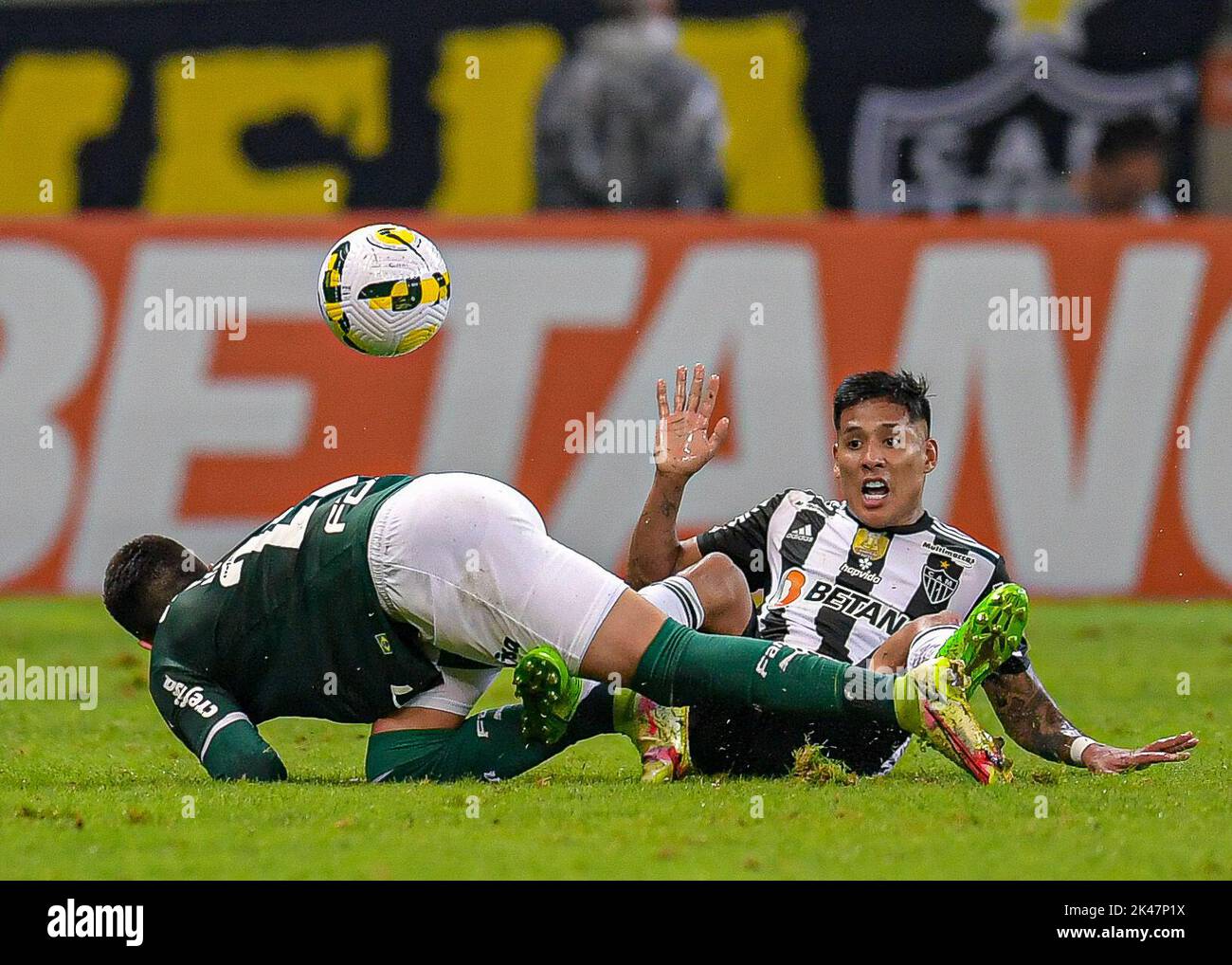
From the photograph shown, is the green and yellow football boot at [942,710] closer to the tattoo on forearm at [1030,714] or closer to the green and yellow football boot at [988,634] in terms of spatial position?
the green and yellow football boot at [988,634]

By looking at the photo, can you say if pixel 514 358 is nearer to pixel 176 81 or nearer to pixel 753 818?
pixel 176 81

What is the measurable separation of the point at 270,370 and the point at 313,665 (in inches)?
288

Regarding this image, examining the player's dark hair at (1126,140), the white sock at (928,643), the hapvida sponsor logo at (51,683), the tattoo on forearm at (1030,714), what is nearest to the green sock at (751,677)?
the white sock at (928,643)

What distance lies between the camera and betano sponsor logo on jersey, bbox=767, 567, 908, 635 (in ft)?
21.7

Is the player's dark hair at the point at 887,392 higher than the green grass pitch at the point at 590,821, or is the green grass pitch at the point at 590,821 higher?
the player's dark hair at the point at 887,392

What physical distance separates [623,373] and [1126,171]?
197 inches

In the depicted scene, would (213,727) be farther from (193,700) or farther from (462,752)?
(462,752)

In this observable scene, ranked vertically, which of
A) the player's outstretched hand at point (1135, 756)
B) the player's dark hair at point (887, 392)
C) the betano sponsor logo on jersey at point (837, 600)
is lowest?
the player's outstretched hand at point (1135, 756)

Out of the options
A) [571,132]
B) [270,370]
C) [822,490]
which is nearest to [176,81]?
[571,132]

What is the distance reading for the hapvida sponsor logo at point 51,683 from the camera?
30.1ft

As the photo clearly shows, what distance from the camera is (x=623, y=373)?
44.0 ft

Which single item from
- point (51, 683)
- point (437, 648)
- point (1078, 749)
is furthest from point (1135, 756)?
point (51, 683)

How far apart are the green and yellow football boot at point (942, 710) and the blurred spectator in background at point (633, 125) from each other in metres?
10.2
